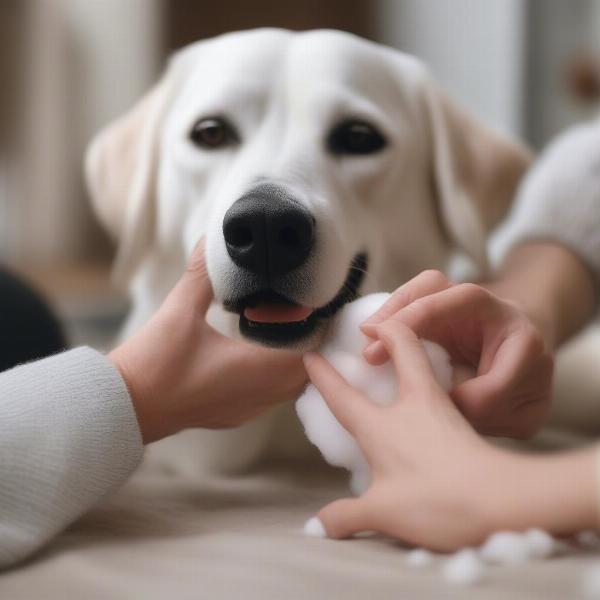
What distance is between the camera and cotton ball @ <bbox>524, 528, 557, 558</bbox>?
41 centimetres

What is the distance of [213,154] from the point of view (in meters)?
0.88

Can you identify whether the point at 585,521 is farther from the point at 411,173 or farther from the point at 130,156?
the point at 130,156

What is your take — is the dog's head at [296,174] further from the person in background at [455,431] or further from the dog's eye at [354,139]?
the person in background at [455,431]

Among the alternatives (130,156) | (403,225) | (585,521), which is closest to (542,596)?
(585,521)

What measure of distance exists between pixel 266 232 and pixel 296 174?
15 centimetres

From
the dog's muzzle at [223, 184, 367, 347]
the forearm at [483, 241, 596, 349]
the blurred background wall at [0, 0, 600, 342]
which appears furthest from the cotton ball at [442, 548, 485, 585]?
the blurred background wall at [0, 0, 600, 342]

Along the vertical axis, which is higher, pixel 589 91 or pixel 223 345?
pixel 223 345

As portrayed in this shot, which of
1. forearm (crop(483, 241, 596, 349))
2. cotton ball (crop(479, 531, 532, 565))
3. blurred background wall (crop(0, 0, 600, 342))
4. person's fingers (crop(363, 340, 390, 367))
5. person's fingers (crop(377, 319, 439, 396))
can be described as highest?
person's fingers (crop(377, 319, 439, 396))

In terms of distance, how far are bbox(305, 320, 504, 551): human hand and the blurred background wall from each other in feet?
6.02

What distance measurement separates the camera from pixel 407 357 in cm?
47

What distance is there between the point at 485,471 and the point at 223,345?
23cm

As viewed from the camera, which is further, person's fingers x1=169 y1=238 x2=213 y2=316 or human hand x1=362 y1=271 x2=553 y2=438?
person's fingers x1=169 y1=238 x2=213 y2=316

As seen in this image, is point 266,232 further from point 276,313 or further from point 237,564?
point 237,564

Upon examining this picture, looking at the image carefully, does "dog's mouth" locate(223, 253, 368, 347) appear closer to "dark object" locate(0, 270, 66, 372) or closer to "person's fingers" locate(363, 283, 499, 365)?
"person's fingers" locate(363, 283, 499, 365)
